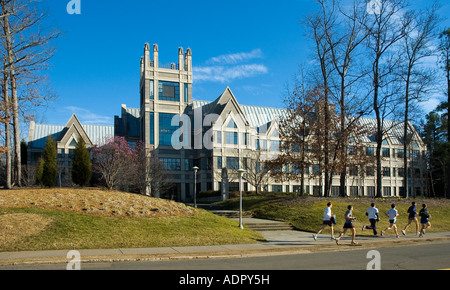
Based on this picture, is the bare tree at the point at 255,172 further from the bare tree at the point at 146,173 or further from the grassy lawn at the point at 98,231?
the grassy lawn at the point at 98,231

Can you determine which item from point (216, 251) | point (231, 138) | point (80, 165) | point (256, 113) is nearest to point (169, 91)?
point (231, 138)

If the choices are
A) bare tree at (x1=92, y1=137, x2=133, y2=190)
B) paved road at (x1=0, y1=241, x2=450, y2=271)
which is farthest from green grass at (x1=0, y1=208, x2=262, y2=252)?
bare tree at (x1=92, y1=137, x2=133, y2=190)

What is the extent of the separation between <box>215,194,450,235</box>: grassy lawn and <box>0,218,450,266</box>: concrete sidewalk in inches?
135

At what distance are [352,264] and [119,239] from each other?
935 centimetres

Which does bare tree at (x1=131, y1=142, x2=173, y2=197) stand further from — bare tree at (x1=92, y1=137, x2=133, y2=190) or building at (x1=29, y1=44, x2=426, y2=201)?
building at (x1=29, y1=44, x2=426, y2=201)

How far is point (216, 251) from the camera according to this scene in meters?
14.5

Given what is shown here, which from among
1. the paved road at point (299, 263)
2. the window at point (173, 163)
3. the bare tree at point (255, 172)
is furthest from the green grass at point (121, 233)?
the window at point (173, 163)

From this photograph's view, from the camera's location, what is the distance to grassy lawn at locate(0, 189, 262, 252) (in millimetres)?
14922

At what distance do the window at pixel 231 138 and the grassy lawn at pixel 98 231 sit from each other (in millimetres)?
39110

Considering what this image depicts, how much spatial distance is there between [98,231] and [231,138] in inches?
1708

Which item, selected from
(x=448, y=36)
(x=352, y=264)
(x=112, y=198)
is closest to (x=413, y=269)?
(x=352, y=264)

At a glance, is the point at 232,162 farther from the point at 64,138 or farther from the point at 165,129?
the point at 64,138

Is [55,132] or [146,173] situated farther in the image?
[55,132]
